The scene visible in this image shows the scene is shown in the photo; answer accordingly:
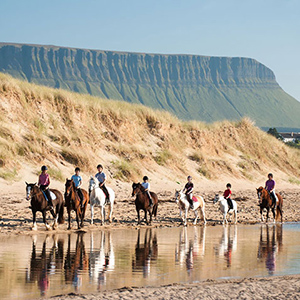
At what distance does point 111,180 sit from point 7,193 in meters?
7.69

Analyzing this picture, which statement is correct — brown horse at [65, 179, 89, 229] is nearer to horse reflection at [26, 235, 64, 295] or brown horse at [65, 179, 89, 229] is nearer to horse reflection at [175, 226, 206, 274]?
horse reflection at [26, 235, 64, 295]

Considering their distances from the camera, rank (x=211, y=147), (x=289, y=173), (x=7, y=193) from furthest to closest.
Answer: (x=289, y=173) < (x=211, y=147) < (x=7, y=193)

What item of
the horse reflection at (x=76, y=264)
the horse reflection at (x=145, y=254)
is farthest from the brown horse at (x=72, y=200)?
the horse reflection at (x=76, y=264)

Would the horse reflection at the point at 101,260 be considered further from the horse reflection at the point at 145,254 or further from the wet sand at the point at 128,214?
the wet sand at the point at 128,214

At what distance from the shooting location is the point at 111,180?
3312 centimetres

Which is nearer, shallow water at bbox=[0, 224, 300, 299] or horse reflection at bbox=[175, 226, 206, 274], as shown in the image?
shallow water at bbox=[0, 224, 300, 299]

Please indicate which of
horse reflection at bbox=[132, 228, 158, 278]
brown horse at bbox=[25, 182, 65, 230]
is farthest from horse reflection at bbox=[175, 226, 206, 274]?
brown horse at bbox=[25, 182, 65, 230]

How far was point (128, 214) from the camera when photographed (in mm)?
24062

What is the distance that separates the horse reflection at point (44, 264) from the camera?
1075 cm

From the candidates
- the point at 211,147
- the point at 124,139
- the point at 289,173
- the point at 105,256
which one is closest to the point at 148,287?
the point at 105,256

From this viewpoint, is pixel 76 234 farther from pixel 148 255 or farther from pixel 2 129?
pixel 2 129

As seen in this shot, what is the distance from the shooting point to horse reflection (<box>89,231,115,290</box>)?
11180mm

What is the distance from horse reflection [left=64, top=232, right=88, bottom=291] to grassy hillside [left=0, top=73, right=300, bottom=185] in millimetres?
15478

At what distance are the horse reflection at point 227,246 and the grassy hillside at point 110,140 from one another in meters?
13.4
